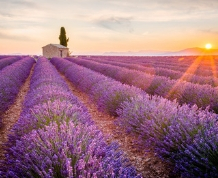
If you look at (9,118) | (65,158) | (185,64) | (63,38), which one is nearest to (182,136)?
(65,158)

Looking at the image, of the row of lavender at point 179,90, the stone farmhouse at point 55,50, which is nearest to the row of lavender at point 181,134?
the row of lavender at point 179,90

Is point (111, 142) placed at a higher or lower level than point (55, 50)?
lower

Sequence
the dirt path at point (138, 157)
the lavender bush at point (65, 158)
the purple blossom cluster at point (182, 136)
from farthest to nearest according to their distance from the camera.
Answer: the dirt path at point (138, 157), the purple blossom cluster at point (182, 136), the lavender bush at point (65, 158)

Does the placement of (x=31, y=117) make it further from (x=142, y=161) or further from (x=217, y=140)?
(x=217, y=140)

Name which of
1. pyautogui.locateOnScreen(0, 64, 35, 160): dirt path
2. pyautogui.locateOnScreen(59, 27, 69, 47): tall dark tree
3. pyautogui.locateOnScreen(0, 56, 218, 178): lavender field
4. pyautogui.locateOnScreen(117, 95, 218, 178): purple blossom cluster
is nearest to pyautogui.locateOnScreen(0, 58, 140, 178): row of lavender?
pyautogui.locateOnScreen(0, 56, 218, 178): lavender field

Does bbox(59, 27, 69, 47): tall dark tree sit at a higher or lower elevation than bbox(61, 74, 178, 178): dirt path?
higher

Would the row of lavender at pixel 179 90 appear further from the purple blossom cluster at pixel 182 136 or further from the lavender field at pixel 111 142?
the purple blossom cluster at pixel 182 136

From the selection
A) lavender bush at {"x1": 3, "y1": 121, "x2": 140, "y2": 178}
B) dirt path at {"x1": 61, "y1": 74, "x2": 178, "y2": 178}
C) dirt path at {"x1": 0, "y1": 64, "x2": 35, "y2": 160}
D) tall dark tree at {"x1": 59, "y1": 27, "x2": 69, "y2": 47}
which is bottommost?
dirt path at {"x1": 61, "y1": 74, "x2": 178, "y2": 178}

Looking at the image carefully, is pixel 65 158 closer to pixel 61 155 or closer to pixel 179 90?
pixel 61 155

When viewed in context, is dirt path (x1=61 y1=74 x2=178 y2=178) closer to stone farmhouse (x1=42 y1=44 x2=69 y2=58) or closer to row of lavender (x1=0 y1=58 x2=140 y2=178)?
row of lavender (x1=0 y1=58 x2=140 y2=178)

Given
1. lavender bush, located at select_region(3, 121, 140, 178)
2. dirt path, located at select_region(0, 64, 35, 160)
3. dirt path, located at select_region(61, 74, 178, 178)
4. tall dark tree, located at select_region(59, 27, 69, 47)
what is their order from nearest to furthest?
lavender bush, located at select_region(3, 121, 140, 178)
dirt path, located at select_region(61, 74, 178, 178)
dirt path, located at select_region(0, 64, 35, 160)
tall dark tree, located at select_region(59, 27, 69, 47)

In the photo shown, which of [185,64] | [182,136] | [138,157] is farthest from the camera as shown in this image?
[185,64]

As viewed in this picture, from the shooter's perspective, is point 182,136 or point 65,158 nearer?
point 65,158

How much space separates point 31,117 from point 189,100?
3865mm
